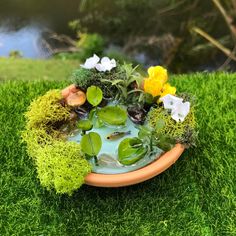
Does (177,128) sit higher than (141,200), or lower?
higher

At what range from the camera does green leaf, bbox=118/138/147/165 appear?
2.05 m

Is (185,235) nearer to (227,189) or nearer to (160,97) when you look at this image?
(227,189)

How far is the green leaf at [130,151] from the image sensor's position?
2055mm

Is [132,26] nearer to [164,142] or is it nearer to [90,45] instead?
[90,45]

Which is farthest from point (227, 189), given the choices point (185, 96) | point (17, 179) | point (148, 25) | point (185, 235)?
point (148, 25)

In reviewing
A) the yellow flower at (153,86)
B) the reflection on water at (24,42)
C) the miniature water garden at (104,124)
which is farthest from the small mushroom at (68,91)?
the reflection on water at (24,42)

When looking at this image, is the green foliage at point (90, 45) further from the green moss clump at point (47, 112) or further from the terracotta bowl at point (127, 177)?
the terracotta bowl at point (127, 177)

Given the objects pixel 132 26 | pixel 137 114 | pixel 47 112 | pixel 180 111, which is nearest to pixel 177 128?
pixel 180 111

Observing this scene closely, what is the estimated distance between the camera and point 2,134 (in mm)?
2441

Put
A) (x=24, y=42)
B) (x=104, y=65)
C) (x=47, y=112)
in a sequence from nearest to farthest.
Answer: (x=47, y=112)
(x=104, y=65)
(x=24, y=42)

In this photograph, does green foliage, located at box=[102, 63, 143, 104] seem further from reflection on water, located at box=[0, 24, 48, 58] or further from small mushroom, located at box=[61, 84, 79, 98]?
reflection on water, located at box=[0, 24, 48, 58]

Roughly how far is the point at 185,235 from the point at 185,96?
0.62 metres

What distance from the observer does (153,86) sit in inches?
85.7

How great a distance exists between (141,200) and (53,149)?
0.46 metres
